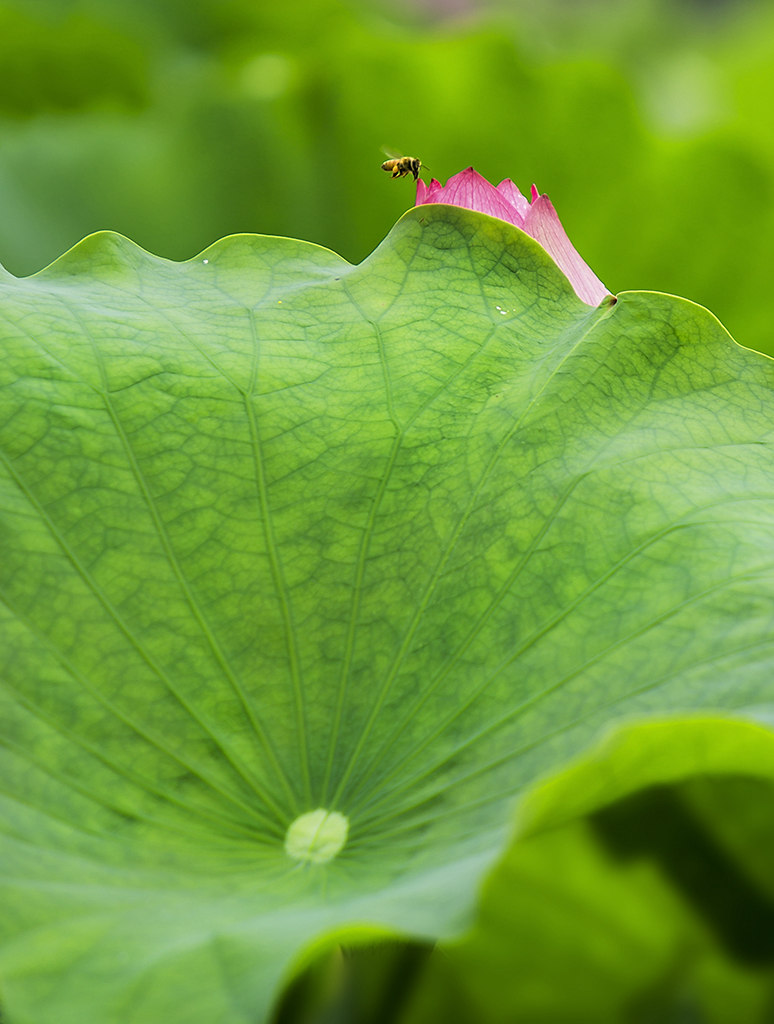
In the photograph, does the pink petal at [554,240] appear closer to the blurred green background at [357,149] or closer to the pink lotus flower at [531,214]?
the pink lotus flower at [531,214]

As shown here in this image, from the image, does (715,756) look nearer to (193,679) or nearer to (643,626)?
(643,626)

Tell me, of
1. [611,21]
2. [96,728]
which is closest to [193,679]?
[96,728]

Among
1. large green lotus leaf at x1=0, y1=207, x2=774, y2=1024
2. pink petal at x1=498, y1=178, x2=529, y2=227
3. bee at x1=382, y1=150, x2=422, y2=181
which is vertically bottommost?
large green lotus leaf at x1=0, y1=207, x2=774, y2=1024

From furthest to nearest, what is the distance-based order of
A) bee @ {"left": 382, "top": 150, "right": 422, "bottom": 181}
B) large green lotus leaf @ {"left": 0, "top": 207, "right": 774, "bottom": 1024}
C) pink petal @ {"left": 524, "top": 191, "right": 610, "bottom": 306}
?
bee @ {"left": 382, "top": 150, "right": 422, "bottom": 181}, pink petal @ {"left": 524, "top": 191, "right": 610, "bottom": 306}, large green lotus leaf @ {"left": 0, "top": 207, "right": 774, "bottom": 1024}

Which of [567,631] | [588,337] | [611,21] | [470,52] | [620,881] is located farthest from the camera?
[611,21]

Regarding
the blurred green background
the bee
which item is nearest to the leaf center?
the bee

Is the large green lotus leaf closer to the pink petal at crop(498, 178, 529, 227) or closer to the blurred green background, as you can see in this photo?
the pink petal at crop(498, 178, 529, 227)

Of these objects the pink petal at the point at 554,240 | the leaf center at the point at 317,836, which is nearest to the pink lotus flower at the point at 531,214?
the pink petal at the point at 554,240
